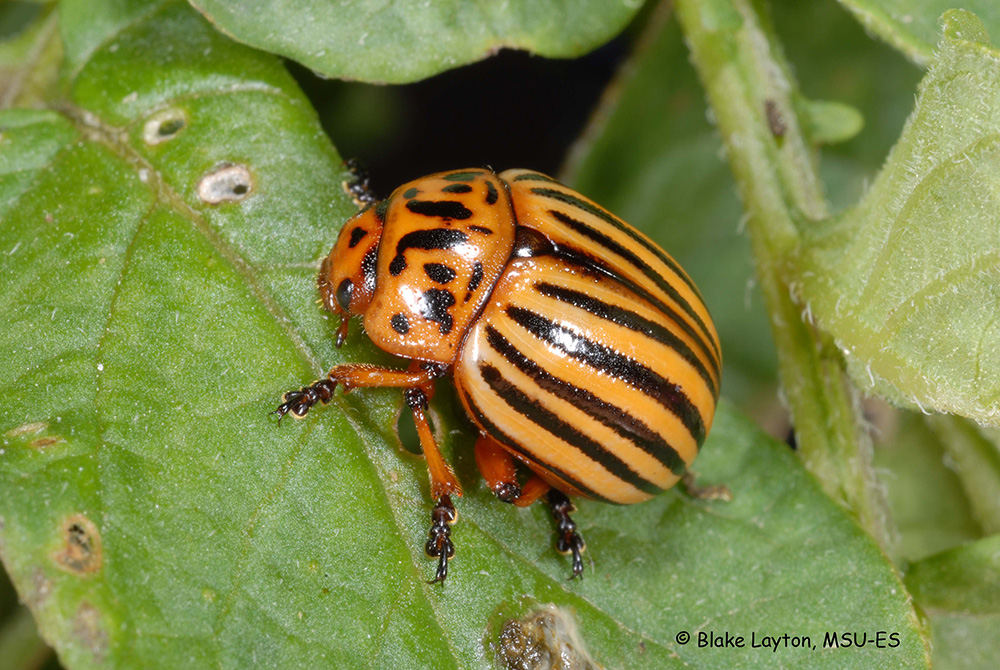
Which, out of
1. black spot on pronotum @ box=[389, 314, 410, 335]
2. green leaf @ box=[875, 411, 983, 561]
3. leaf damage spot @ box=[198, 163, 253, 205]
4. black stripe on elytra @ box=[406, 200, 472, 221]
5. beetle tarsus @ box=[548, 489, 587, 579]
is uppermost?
leaf damage spot @ box=[198, 163, 253, 205]

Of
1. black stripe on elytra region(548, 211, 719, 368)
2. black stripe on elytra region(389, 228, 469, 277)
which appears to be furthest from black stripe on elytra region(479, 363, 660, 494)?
black stripe on elytra region(548, 211, 719, 368)

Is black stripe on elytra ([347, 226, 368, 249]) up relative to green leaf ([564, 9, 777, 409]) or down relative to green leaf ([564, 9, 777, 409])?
up

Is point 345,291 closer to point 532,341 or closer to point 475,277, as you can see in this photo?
Answer: point 475,277

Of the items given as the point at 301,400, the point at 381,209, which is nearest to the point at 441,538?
the point at 301,400

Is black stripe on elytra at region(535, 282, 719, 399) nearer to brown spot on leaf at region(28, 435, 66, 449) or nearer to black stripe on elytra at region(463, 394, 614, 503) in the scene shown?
black stripe on elytra at region(463, 394, 614, 503)

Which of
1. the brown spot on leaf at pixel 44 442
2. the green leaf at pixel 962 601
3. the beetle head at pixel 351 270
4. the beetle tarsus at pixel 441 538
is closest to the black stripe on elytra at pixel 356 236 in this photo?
the beetle head at pixel 351 270
